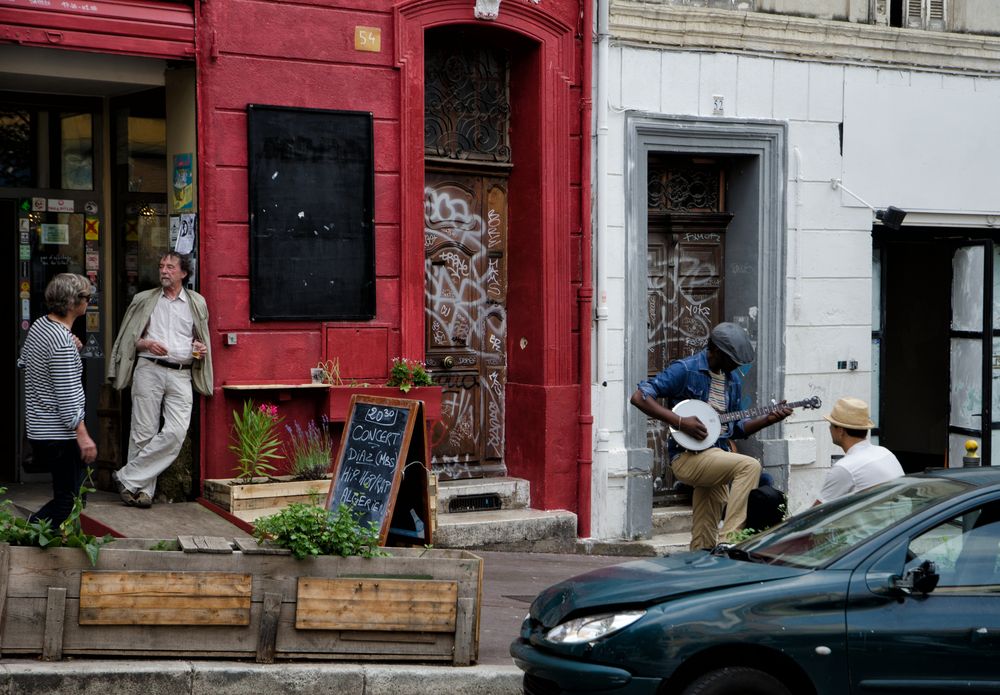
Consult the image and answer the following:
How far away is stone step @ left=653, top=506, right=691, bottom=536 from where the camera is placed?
40.2 feet

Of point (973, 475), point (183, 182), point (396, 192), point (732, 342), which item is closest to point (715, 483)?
point (732, 342)

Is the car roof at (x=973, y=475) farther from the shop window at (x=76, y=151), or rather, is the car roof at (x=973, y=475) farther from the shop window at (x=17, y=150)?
the shop window at (x=17, y=150)

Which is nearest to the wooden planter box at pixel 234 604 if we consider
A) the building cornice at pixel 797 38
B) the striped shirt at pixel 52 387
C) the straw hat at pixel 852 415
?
the striped shirt at pixel 52 387

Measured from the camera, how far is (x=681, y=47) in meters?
12.1

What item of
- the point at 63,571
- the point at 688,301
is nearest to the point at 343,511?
Result: the point at 63,571

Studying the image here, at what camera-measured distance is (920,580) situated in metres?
5.79

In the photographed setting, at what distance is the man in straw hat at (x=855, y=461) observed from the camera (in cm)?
741

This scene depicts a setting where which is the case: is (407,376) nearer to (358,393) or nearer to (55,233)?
(358,393)

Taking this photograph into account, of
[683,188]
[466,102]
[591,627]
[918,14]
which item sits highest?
[918,14]

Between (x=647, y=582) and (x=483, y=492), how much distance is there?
215 inches

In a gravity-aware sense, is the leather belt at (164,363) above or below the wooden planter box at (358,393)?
above

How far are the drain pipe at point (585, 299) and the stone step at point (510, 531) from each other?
0.24m

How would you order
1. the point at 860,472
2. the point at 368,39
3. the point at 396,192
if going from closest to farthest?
the point at 860,472
the point at 368,39
the point at 396,192

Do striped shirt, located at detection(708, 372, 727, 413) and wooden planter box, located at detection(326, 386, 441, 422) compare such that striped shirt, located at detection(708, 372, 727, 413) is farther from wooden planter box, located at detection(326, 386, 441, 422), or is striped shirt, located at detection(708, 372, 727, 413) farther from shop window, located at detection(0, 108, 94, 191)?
shop window, located at detection(0, 108, 94, 191)
